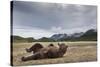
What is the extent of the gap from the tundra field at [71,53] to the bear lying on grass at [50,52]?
39 mm

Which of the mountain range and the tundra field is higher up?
the mountain range

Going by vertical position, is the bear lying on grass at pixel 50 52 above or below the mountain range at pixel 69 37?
below

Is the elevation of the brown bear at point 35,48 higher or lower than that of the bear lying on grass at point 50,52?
higher

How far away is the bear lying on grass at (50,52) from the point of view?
239 cm

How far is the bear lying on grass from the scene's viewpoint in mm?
2391

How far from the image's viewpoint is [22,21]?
92.4 inches

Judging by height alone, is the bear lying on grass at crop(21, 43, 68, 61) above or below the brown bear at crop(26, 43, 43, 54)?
below

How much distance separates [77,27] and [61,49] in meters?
0.37

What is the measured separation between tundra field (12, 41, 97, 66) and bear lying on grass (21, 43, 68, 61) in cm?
4

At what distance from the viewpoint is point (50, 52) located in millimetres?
2453

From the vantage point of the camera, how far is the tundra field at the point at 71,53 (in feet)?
7.61

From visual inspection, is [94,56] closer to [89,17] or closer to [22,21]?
[89,17]

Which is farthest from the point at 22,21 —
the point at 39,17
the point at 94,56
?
the point at 94,56

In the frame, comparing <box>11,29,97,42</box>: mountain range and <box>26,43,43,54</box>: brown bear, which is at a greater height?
<box>11,29,97,42</box>: mountain range
